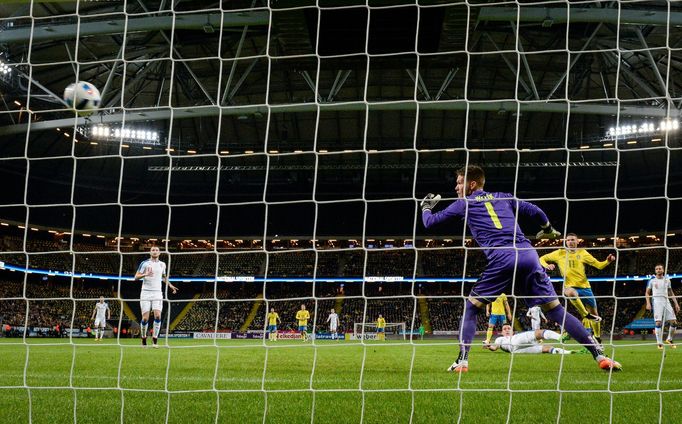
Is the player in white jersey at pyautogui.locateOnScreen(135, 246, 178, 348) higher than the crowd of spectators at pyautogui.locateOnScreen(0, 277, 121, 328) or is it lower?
higher

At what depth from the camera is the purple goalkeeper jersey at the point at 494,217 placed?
682 centimetres

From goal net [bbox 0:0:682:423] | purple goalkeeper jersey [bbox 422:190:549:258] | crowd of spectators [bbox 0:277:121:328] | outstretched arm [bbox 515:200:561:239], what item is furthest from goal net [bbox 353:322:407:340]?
outstretched arm [bbox 515:200:561:239]

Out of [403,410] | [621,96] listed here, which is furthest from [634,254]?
[403,410]

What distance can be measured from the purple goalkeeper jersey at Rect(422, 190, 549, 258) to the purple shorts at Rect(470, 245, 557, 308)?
0.14m

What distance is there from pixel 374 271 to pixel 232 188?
9.63 m

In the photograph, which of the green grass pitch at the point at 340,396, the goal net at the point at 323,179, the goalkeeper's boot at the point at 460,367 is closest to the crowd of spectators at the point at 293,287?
the goal net at the point at 323,179

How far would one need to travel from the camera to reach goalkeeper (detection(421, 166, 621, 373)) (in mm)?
6680

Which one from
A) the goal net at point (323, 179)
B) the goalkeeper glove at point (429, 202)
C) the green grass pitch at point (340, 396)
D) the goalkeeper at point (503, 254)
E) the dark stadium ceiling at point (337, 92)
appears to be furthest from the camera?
the dark stadium ceiling at point (337, 92)

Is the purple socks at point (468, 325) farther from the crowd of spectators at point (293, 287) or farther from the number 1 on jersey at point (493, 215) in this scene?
the crowd of spectators at point (293, 287)

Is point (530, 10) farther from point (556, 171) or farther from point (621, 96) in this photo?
point (556, 171)

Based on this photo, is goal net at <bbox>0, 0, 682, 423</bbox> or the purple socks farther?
goal net at <bbox>0, 0, 682, 423</bbox>

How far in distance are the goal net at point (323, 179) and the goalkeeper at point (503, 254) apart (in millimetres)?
147

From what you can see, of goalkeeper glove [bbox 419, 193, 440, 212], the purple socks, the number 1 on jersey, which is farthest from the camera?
the purple socks

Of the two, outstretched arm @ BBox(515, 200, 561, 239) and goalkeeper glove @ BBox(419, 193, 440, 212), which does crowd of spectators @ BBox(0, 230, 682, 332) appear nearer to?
outstretched arm @ BBox(515, 200, 561, 239)
